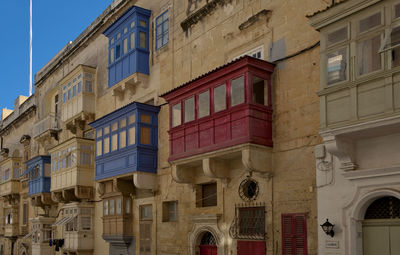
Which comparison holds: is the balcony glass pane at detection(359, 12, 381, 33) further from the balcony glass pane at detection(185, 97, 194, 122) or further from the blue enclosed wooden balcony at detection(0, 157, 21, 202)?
the blue enclosed wooden balcony at detection(0, 157, 21, 202)

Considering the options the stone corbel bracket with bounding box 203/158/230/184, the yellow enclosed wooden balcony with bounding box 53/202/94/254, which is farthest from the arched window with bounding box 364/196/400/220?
the yellow enclosed wooden balcony with bounding box 53/202/94/254

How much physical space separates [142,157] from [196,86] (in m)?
4.21

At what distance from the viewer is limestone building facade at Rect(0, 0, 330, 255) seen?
42.7 ft

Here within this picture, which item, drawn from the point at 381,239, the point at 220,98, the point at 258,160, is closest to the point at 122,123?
the point at 220,98

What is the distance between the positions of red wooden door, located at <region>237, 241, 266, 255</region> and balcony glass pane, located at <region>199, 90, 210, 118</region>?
386cm

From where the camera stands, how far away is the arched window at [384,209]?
34.0ft

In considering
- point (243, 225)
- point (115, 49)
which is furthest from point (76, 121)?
point (243, 225)

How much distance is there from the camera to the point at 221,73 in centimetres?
1413

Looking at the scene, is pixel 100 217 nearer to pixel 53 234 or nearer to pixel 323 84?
pixel 53 234

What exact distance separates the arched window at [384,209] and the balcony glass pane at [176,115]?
6.97 m

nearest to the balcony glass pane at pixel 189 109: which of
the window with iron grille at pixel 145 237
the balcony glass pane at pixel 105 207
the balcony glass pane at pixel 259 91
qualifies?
the balcony glass pane at pixel 259 91

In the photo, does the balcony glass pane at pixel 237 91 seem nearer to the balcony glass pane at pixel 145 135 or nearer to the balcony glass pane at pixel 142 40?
the balcony glass pane at pixel 145 135

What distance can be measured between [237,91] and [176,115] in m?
3.06

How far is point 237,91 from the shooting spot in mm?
13727
